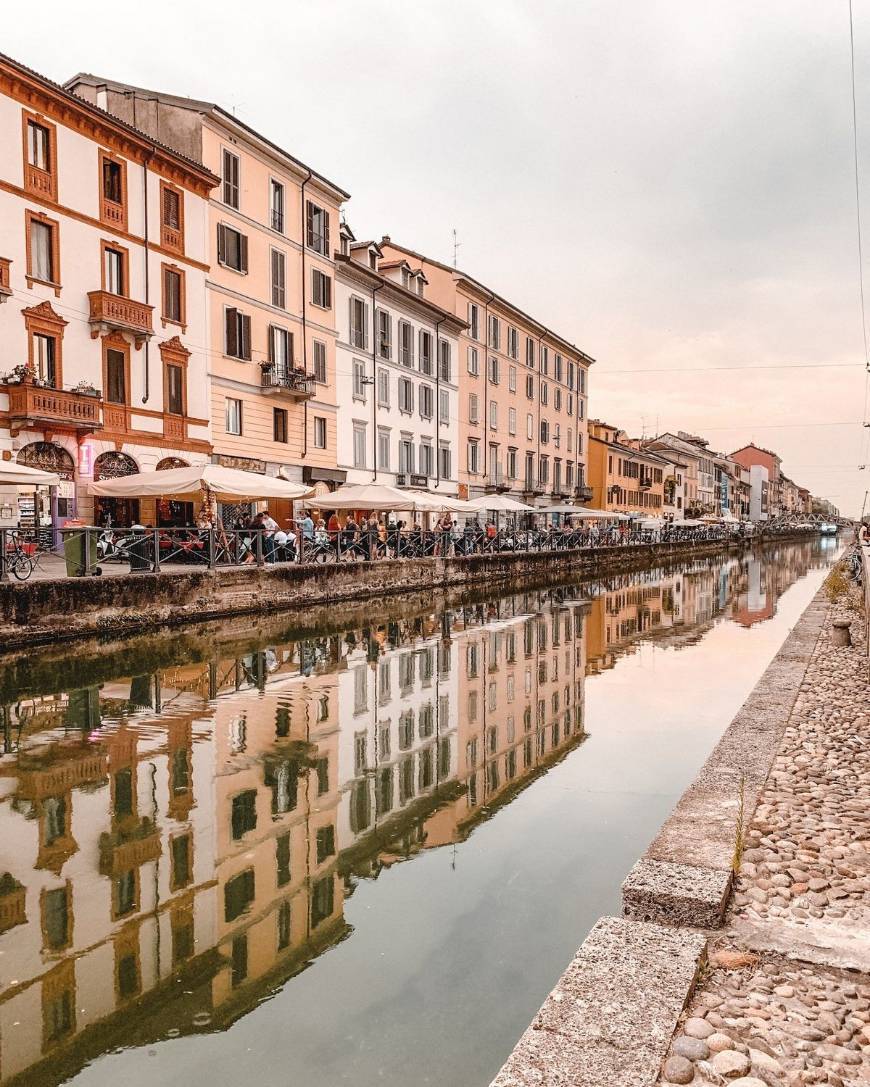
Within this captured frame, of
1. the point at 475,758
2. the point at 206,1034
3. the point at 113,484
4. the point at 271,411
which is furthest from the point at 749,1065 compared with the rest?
the point at 271,411

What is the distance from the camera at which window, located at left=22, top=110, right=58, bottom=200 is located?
21.5m

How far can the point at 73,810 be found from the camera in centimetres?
613

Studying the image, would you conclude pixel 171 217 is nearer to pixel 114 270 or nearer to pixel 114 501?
pixel 114 270

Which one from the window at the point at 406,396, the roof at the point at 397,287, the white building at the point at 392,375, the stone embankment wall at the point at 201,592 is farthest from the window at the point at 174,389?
the window at the point at 406,396

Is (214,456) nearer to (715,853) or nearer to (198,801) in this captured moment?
(198,801)

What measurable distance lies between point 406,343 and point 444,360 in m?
4.12

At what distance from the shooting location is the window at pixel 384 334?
119 feet

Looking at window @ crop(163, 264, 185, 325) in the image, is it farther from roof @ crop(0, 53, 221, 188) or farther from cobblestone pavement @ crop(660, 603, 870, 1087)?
cobblestone pavement @ crop(660, 603, 870, 1087)

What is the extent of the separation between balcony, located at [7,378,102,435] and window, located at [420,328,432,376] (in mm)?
Answer: 20348

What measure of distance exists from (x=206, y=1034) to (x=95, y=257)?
959 inches

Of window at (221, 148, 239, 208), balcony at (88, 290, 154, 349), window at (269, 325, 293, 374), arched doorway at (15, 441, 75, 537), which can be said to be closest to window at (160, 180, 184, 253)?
window at (221, 148, 239, 208)

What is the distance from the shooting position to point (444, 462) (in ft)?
138

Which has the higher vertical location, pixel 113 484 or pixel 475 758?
pixel 113 484

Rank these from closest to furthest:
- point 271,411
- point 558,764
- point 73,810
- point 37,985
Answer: point 37,985 → point 73,810 → point 558,764 → point 271,411
